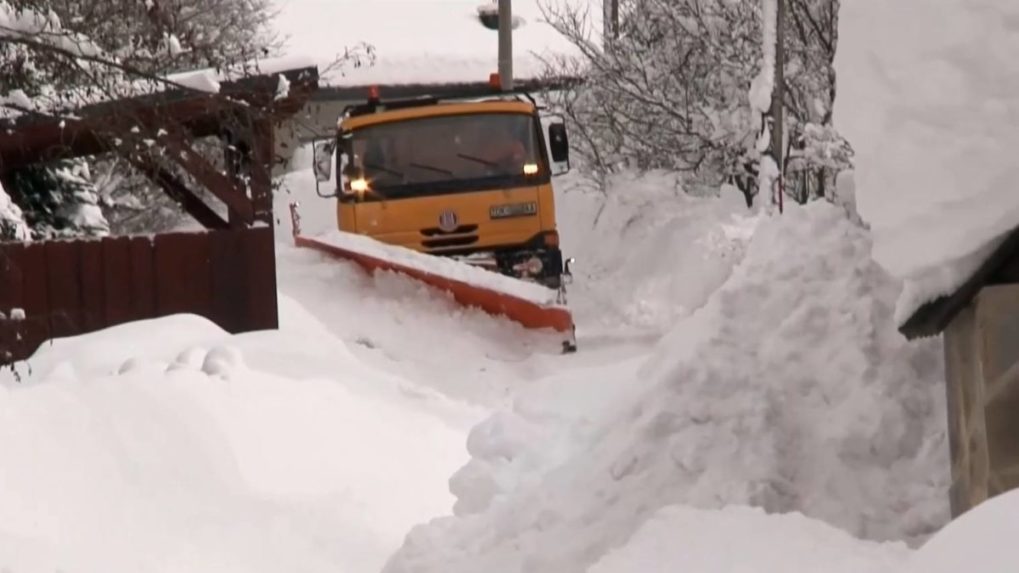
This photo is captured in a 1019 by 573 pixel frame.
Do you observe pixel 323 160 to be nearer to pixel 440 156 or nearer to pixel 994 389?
pixel 440 156

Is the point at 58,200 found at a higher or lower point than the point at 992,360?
lower

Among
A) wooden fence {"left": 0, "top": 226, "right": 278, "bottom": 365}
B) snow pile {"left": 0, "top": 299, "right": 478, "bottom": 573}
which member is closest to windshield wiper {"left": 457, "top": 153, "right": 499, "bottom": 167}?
wooden fence {"left": 0, "top": 226, "right": 278, "bottom": 365}

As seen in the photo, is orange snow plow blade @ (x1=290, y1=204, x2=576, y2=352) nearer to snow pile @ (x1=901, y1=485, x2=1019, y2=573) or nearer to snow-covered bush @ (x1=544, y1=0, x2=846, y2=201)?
snow-covered bush @ (x1=544, y1=0, x2=846, y2=201)

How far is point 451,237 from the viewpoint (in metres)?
11.9

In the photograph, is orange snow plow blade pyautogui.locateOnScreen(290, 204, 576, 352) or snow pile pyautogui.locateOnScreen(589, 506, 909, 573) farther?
orange snow plow blade pyautogui.locateOnScreen(290, 204, 576, 352)

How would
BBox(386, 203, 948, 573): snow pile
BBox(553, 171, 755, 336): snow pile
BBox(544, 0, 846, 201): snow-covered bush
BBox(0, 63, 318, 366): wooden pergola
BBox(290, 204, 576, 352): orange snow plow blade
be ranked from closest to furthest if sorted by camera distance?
1. BBox(386, 203, 948, 573): snow pile
2. BBox(0, 63, 318, 366): wooden pergola
3. BBox(290, 204, 576, 352): orange snow plow blade
4. BBox(553, 171, 755, 336): snow pile
5. BBox(544, 0, 846, 201): snow-covered bush

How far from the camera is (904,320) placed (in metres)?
3.12

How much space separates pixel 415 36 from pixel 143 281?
32.4 meters

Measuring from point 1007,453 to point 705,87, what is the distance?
16.6m

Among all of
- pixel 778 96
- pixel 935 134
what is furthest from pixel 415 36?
pixel 935 134

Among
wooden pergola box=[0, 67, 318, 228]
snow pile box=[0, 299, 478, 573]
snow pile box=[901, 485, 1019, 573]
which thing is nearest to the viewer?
snow pile box=[901, 485, 1019, 573]

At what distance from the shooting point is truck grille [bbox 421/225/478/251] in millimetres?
11867

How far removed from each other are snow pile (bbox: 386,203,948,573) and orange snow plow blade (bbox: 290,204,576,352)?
5.83 m

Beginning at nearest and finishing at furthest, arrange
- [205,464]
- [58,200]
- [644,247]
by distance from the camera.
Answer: [205,464] < [58,200] < [644,247]
